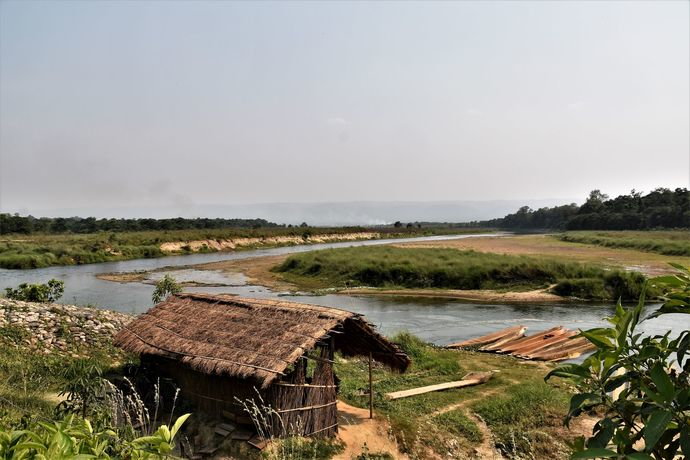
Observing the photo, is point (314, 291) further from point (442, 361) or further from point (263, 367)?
point (263, 367)

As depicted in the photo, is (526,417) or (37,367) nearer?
(526,417)

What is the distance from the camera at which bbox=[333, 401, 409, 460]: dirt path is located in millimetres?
10719

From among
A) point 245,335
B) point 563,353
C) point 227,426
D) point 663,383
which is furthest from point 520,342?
point 663,383

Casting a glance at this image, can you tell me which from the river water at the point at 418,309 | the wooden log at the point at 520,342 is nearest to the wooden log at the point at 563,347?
the wooden log at the point at 520,342

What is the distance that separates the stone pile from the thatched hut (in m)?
4.21

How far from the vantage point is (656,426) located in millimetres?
1985

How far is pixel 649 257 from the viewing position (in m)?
50.4

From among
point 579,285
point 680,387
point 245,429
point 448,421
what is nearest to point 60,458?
point 680,387

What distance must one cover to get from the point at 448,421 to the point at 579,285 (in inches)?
1045

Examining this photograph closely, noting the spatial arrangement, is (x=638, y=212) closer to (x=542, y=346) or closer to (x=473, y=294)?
(x=473, y=294)

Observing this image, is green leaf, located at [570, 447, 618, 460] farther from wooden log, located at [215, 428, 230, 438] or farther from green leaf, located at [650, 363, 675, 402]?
wooden log, located at [215, 428, 230, 438]

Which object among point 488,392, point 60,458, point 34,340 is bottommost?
point 488,392

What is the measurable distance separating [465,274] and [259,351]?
3141cm

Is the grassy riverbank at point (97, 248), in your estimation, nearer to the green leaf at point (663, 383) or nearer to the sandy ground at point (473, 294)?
the sandy ground at point (473, 294)
